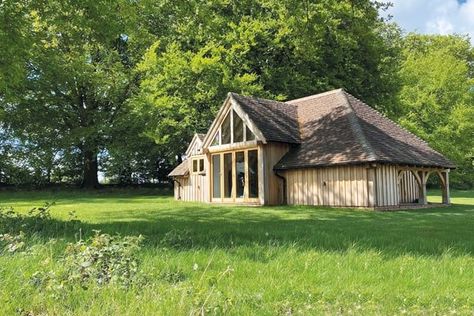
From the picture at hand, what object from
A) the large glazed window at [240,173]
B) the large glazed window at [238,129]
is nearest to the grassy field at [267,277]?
the large glazed window at [240,173]

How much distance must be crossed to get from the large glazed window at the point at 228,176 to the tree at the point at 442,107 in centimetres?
2032

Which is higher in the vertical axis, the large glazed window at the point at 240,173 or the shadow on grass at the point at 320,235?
the large glazed window at the point at 240,173

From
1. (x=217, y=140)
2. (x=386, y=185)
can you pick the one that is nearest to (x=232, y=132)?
(x=217, y=140)

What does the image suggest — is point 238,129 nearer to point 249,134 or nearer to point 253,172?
point 249,134

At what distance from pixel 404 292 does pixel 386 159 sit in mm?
12793

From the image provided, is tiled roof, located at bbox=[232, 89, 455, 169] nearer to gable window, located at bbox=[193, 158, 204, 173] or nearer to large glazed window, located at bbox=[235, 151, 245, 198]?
large glazed window, located at bbox=[235, 151, 245, 198]

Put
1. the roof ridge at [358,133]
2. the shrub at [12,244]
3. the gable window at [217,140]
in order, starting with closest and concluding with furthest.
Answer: the shrub at [12,244] → the roof ridge at [358,133] → the gable window at [217,140]

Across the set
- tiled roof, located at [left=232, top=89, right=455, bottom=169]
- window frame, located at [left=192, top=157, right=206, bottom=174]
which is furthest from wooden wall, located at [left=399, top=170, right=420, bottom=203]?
window frame, located at [left=192, top=157, right=206, bottom=174]

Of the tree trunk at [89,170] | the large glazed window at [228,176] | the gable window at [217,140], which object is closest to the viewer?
the large glazed window at [228,176]

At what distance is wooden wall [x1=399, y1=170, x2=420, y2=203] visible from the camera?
21422 millimetres

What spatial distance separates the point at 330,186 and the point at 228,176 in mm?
5533

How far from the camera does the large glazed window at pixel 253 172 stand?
844 inches

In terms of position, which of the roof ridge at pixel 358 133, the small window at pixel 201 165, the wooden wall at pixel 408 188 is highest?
the roof ridge at pixel 358 133

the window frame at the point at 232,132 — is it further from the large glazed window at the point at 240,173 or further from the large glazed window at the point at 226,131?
the large glazed window at the point at 240,173
